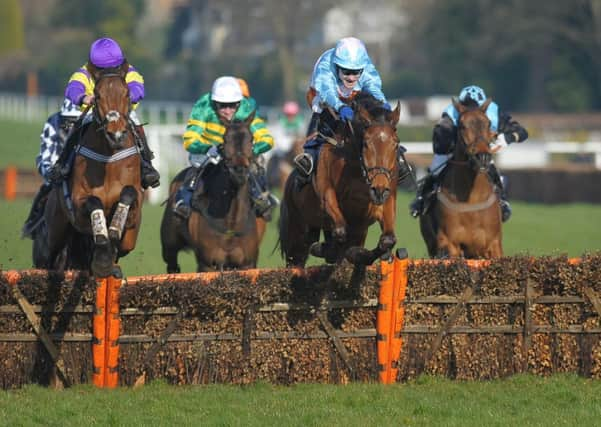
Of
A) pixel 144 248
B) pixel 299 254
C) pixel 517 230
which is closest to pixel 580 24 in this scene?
pixel 517 230

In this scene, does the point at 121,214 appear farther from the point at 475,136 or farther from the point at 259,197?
the point at 475,136

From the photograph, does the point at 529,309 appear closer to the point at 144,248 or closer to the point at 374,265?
the point at 374,265

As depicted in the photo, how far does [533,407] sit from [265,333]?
1.95m

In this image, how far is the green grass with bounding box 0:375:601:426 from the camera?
743 cm

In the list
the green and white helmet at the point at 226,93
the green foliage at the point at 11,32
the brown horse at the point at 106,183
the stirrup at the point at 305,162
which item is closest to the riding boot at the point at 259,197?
the green and white helmet at the point at 226,93

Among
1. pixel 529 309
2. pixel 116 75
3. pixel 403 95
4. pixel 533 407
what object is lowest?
pixel 533 407

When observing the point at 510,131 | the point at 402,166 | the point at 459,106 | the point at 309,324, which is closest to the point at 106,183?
the point at 309,324

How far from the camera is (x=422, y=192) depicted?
11305 mm

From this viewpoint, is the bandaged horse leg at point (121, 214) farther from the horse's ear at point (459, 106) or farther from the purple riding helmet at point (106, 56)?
the horse's ear at point (459, 106)

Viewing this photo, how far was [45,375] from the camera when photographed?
861 centimetres

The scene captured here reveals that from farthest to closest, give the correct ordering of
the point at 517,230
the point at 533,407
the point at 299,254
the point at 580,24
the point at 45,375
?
the point at 580,24 < the point at 517,230 < the point at 299,254 < the point at 45,375 < the point at 533,407

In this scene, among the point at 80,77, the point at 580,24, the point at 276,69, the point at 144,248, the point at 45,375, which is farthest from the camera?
the point at 276,69

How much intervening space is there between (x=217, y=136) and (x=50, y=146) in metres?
1.50

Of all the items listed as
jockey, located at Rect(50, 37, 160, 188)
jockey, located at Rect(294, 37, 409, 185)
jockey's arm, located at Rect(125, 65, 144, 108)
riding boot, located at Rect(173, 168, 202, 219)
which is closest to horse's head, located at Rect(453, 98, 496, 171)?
jockey, located at Rect(294, 37, 409, 185)
